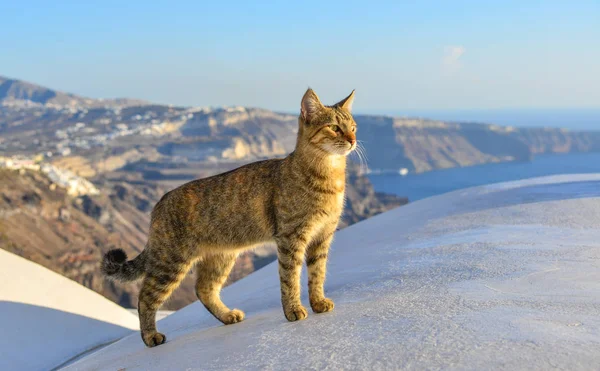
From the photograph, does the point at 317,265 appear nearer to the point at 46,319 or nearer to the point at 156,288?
the point at 156,288

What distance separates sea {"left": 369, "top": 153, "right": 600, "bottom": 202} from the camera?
118 m

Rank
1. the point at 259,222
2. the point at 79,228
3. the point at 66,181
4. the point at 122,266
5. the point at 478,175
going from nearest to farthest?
the point at 259,222
the point at 122,266
the point at 79,228
the point at 66,181
the point at 478,175

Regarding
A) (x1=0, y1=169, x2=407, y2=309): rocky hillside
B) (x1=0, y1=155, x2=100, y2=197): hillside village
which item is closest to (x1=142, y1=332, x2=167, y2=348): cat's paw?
(x1=0, y1=169, x2=407, y2=309): rocky hillside

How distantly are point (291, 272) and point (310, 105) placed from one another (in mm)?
1482

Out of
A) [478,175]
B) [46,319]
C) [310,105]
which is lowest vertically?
[478,175]

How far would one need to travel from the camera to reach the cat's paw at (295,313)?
4.78 m

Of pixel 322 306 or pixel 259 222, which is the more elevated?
pixel 259 222

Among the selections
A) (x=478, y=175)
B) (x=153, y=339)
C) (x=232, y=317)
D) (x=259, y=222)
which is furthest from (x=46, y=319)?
(x=478, y=175)

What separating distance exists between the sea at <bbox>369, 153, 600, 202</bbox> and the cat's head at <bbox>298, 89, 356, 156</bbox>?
109152 mm

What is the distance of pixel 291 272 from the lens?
15.9 ft

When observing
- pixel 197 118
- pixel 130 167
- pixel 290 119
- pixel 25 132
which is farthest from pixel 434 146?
pixel 25 132

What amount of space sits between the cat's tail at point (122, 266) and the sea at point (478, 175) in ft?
357

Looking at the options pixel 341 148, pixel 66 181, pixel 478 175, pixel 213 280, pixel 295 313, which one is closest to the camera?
pixel 341 148

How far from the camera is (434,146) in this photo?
173625mm
